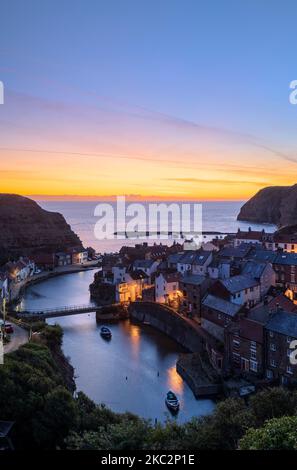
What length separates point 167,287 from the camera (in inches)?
1261

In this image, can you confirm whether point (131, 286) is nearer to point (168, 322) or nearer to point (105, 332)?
point (168, 322)

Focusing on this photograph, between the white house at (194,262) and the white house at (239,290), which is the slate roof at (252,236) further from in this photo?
the white house at (239,290)

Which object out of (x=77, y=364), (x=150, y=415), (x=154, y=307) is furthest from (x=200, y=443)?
(x=154, y=307)

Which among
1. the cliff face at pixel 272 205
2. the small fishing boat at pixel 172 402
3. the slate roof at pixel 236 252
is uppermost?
the cliff face at pixel 272 205

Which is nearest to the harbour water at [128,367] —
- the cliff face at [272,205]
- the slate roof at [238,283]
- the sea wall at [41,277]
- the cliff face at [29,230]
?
the slate roof at [238,283]

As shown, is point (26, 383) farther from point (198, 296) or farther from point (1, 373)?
point (198, 296)

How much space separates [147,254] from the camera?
1800 inches

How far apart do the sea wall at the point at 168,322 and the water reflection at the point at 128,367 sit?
57cm

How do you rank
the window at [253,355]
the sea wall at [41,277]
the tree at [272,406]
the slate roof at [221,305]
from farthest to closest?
the sea wall at [41,277] < the slate roof at [221,305] < the window at [253,355] < the tree at [272,406]

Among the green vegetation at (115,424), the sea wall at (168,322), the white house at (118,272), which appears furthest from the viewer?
the white house at (118,272)

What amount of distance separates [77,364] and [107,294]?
14.9 m

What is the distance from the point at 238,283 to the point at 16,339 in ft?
44.9

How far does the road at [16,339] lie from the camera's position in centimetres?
1894

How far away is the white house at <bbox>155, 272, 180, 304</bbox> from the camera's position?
→ 3200 centimetres
